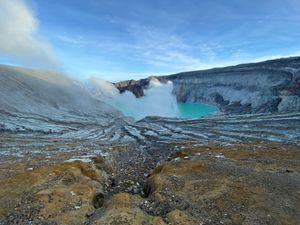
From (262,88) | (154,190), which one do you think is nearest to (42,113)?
(262,88)

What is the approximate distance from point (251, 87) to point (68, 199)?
15865 cm

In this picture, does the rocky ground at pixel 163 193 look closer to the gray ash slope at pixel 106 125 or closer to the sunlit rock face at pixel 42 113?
the gray ash slope at pixel 106 125

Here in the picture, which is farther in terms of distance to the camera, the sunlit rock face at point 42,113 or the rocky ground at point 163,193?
the sunlit rock face at point 42,113

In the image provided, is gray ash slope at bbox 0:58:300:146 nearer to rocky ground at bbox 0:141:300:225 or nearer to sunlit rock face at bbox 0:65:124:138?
sunlit rock face at bbox 0:65:124:138

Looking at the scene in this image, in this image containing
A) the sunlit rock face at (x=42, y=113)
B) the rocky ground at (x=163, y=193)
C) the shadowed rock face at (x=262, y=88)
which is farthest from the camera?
the shadowed rock face at (x=262, y=88)

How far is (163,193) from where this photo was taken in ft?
93.9

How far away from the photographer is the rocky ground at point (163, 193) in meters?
23.3

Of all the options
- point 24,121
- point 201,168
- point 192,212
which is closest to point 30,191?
point 192,212

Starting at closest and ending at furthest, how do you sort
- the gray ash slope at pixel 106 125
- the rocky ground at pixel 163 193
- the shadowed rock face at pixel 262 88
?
the rocky ground at pixel 163 193
the gray ash slope at pixel 106 125
the shadowed rock face at pixel 262 88

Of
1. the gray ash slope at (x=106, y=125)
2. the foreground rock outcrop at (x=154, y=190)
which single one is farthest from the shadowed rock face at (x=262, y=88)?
the foreground rock outcrop at (x=154, y=190)

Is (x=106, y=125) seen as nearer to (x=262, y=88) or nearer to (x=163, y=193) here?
(x=262, y=88)

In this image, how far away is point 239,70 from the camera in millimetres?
192000

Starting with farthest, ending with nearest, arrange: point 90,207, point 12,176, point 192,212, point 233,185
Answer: point 12,176
point 233,185
point 90,207
point 192,212

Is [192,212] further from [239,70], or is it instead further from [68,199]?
[239,70]
